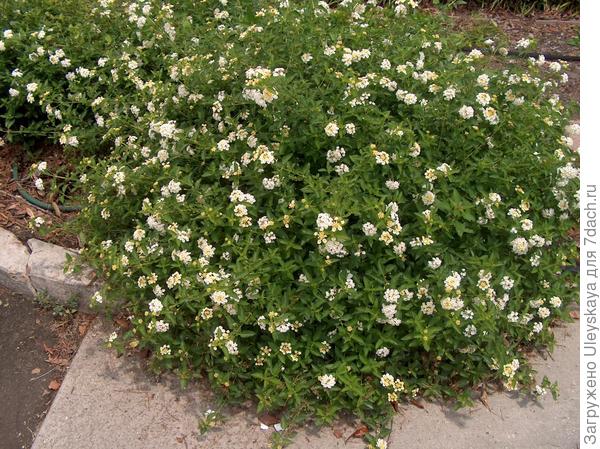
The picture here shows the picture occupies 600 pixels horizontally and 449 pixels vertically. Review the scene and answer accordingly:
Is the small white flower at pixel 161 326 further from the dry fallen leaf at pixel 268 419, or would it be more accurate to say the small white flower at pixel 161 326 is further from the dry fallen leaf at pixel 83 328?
the dry fallen leaf at pixel 83 328

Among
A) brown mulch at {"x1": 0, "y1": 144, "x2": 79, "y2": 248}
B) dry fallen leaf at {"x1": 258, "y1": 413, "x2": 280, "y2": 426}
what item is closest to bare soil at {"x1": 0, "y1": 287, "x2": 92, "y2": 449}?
brown mulch at {"x1": 0, "y1": 144, "x2": 79, "y2": 248}

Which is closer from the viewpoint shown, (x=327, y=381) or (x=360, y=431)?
(x=327, y=381)

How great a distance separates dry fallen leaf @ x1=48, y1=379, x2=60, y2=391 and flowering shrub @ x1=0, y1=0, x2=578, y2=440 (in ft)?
1.36

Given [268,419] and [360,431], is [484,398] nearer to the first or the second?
[360,431]

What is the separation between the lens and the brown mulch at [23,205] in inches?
143

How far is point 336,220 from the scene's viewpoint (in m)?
2.60

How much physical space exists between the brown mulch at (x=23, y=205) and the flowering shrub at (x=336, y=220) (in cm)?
36

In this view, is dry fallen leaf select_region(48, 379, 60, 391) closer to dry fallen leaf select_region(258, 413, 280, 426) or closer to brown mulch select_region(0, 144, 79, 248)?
brown mulch select_region(0, 144, 79, 248)

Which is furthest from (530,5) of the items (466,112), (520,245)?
(520,245)

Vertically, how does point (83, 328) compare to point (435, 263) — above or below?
below

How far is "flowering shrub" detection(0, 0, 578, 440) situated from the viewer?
107 inches

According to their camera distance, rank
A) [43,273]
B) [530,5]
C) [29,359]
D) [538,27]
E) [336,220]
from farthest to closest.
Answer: [530,5] → [538,27] → [43,273] → [29,359] → [336,220]

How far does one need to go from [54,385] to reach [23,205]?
131cm
